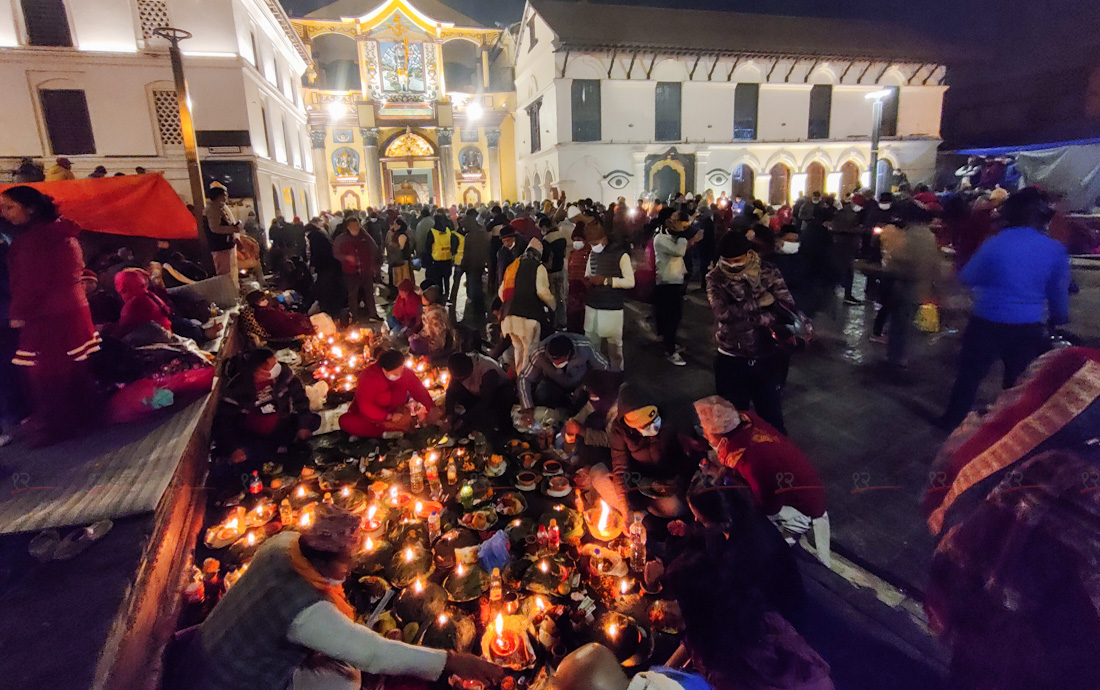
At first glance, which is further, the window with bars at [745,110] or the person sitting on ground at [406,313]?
the window with bars at [745,110]

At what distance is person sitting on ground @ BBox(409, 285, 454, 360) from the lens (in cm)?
728

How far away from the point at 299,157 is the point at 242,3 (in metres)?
10.3

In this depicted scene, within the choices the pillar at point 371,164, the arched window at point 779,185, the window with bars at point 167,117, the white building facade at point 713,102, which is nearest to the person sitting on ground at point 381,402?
the window with bars at point 167,117

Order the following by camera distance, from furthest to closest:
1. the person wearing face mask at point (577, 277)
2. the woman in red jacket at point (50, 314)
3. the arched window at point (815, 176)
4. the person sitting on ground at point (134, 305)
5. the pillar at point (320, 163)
→ the pillar at point (320, 163), the arched window at point (815, 176), the person wearing face mask at point (577, 277), the person sitting on ground at point (134, 305), the woman in red jacket at point (50, 314)

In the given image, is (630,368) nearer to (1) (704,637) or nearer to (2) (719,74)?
(1) (704,637)

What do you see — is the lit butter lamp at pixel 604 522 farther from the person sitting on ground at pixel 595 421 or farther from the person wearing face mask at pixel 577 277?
the person wearing face mask at pixel 577 277

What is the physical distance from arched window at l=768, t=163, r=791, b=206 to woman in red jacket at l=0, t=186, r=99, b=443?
97.0 feet

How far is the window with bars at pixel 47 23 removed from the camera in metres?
16.4

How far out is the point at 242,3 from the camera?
18.7m

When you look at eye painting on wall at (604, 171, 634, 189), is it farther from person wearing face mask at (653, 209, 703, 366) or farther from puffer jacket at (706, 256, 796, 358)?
puffer jacket at (706, 256, 796, 358)

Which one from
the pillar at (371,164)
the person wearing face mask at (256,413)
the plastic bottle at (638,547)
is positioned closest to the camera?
the plastic bottle at (638,547)

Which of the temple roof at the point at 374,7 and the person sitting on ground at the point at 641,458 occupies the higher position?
the temple roof at the point at 374,7

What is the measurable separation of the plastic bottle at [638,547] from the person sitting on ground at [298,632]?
56.7 inches

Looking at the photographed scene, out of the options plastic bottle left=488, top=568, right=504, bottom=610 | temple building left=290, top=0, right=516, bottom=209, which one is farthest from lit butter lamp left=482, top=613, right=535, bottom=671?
temple building left=290, top=0, right=516, bottom=209
